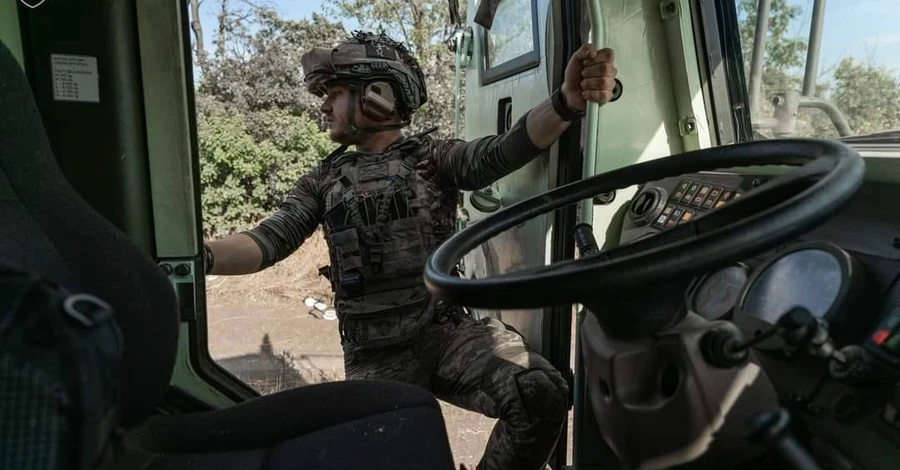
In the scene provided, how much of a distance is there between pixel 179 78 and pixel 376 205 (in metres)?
0.84

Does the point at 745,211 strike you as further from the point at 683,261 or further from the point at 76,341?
the point at 76,341

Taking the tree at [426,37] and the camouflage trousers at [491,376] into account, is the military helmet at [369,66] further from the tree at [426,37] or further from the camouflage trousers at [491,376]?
the tree at [426,37]

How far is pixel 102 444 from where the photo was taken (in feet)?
2.22

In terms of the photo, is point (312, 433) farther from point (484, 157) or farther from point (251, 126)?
point (251, 126)

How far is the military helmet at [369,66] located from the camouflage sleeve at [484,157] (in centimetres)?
23

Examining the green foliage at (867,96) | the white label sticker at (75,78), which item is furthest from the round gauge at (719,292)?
the white label sticker at (75,78)

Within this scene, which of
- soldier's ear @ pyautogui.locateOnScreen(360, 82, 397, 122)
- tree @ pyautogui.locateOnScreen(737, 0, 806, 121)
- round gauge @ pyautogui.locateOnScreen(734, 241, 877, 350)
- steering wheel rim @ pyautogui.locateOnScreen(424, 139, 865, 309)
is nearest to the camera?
steering wheel rim @ pyautogui.locateOnScreen(424, 139, 865, 309)

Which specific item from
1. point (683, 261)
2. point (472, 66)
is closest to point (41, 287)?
point (683, 261)

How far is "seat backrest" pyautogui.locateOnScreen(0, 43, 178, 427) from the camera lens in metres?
0.82

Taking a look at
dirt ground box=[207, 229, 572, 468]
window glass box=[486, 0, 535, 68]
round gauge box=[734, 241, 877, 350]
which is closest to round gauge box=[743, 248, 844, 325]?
round gauge box=[734, 241, 877, 350]

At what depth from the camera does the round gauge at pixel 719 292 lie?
3.98ft

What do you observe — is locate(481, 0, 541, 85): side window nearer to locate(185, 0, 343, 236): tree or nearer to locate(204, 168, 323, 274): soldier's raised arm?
locate(204, 168, 323, 274): soldier's raised arm

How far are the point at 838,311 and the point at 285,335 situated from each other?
4.98 metres

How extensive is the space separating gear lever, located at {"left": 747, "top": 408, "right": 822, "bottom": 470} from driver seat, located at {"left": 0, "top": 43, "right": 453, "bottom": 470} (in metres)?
0.60
